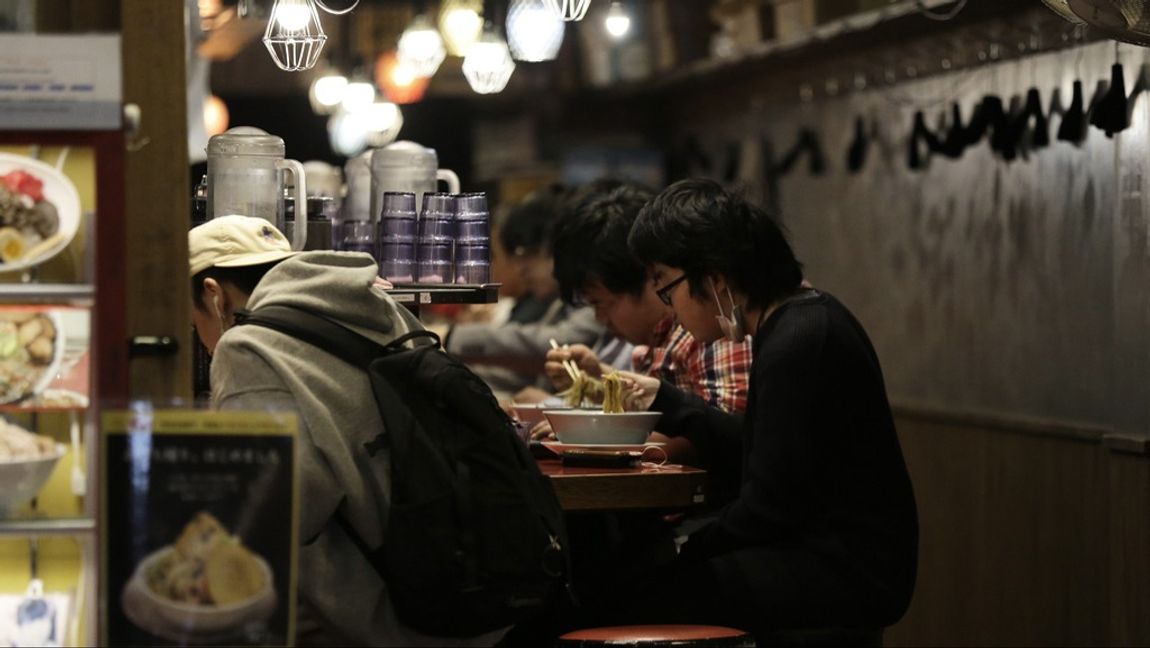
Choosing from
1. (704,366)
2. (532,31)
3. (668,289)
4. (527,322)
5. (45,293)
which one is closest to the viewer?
(45,293)

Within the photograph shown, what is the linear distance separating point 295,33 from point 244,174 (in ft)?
1.63

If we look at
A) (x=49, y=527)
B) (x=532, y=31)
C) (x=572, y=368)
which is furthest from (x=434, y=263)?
(x=49, y=527)

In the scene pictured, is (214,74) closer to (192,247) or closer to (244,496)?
(192,247)

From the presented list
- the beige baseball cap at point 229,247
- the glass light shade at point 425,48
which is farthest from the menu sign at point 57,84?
the glass light shade at point 425,48

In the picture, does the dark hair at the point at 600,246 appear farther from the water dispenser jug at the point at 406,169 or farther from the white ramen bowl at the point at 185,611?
the white ramen bowl at the point at 185,611

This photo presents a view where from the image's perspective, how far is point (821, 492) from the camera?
4.22 metres

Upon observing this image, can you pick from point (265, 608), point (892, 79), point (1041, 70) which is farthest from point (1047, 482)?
point (265, 608)

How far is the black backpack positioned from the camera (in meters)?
3.33

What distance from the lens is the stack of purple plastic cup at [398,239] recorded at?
5.03 meters

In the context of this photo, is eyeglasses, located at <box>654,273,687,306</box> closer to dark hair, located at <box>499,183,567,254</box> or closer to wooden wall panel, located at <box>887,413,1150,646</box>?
wooden wall panel, located at <box>887,413,1150,646</box>

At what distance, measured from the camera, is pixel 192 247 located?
3.90m

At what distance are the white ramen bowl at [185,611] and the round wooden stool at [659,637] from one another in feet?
3.93

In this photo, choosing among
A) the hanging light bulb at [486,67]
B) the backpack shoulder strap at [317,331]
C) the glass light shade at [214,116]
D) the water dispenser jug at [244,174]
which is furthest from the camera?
the glass light shade at [214,116]

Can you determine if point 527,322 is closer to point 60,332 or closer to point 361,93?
point 361,93
